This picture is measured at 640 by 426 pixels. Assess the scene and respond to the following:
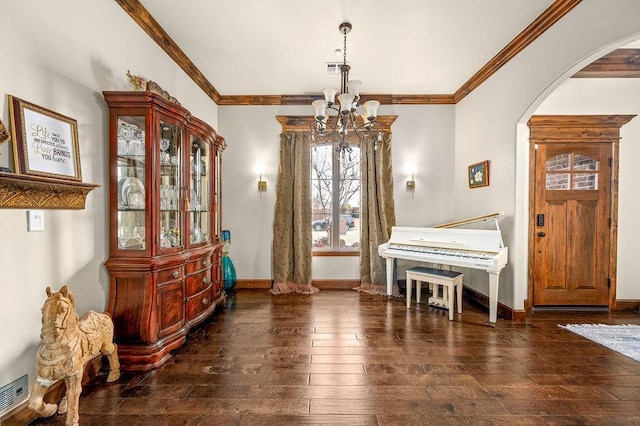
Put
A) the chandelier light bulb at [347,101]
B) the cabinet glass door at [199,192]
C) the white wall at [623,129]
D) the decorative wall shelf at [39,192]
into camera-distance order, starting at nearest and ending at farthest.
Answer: the decorative wall shelf at [39,192], the chandelier light bulb at [347,101], the cabinet glass door at [199,192], the white wall at [623,129]

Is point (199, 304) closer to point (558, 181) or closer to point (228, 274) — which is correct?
point (228, 274)

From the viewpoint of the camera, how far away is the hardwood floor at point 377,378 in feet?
5.87

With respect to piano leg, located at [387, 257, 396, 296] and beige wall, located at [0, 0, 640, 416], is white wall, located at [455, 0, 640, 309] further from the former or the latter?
piano leg, located at [387, 257, 396, 296]

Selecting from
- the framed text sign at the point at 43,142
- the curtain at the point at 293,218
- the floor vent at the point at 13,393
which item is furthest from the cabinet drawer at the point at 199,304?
the framed text sign at the point at 43,142

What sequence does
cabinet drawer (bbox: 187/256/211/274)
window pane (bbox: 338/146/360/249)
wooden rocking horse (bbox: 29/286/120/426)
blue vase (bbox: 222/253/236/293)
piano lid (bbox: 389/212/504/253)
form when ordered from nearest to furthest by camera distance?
wooden rocking horse (bbox: 29/286/120/426) < cabinet drawer (bbox: 187/256/211/274) < piano lid (bbox: 389/212/504/253) < blue vase (bbox: 222/253/236/293) < window pane (bbox: 338/146/360/249)

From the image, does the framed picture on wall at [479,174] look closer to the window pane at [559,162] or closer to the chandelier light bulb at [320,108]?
the window pane at [559,162]

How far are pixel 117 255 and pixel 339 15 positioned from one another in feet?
9.31

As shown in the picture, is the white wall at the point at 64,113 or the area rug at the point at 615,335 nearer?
the white wall at the point at 64,113

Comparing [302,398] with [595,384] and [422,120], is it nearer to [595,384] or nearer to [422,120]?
[595,384]

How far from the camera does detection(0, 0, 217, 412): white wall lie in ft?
5.27

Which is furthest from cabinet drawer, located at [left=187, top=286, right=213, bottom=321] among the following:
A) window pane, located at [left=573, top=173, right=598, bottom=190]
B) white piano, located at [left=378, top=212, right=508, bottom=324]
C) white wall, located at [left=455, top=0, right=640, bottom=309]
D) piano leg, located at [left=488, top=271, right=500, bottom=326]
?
window pane, located at [left=573, top=173, right=598, bottom=190]

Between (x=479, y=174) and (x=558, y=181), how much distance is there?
0.88m

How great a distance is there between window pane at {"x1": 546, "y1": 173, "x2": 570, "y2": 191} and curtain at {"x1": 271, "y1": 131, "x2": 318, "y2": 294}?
3.17 metres

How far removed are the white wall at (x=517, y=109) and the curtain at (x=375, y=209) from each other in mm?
1079
